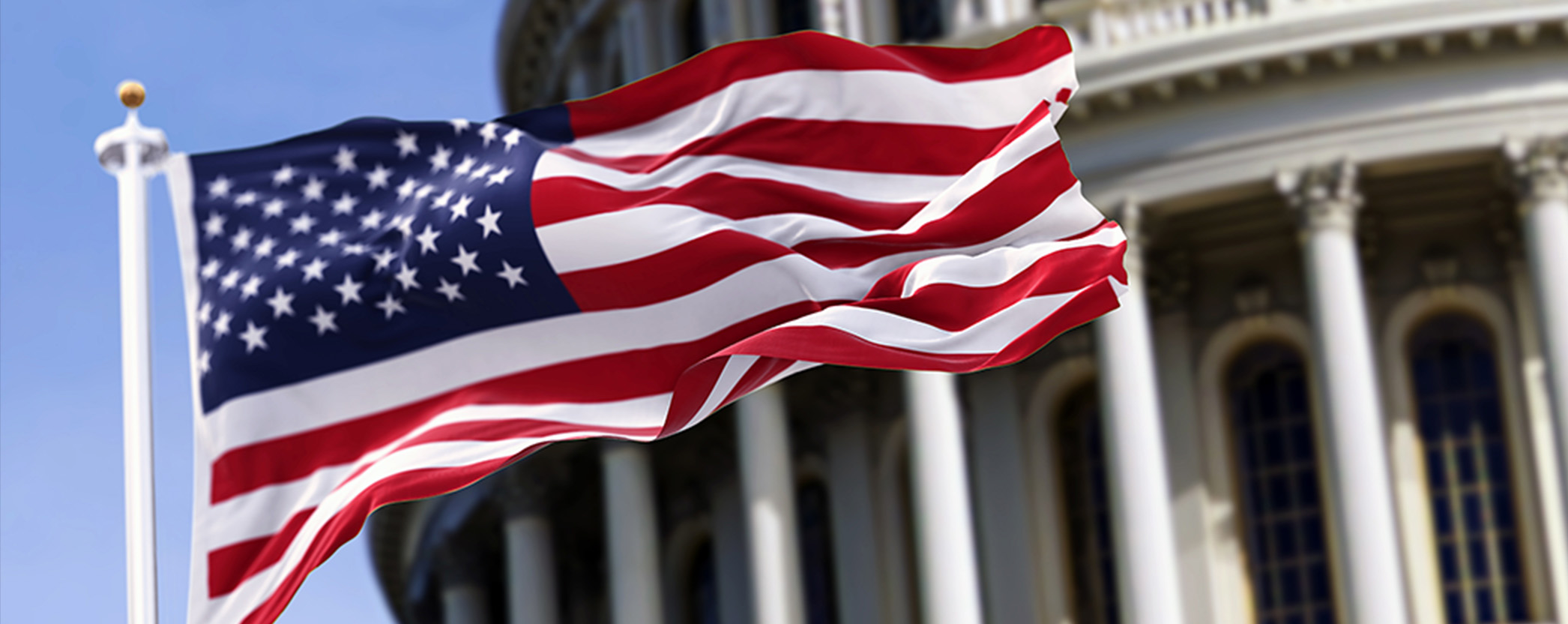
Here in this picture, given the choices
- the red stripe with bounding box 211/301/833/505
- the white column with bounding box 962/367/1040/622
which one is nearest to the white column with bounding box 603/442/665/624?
the white column with bounding box 962/367/1040/622

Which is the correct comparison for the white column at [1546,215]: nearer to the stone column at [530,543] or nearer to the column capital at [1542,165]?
the column capital at [1542,165]

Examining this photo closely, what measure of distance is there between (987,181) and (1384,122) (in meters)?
17.2

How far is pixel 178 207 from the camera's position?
558 inches

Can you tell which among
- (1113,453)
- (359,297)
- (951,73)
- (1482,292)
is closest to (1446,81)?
(1482,292)

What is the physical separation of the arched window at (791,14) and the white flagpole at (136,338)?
23136 millimetres

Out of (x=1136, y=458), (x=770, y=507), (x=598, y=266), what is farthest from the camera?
(x=770, y=507)

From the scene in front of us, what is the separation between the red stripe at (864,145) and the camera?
50.2 feet

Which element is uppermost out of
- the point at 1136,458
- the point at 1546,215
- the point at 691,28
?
the point at 691,28

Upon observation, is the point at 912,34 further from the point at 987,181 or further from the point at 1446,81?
the point at 987,181

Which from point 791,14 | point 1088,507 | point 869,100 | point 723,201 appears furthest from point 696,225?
point 791,14

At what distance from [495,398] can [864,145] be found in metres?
2.75

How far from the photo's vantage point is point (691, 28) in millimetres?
38875

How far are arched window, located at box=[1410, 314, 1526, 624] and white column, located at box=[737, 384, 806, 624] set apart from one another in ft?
26.0

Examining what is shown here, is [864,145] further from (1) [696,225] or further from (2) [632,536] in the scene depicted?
(2) [632,536]
